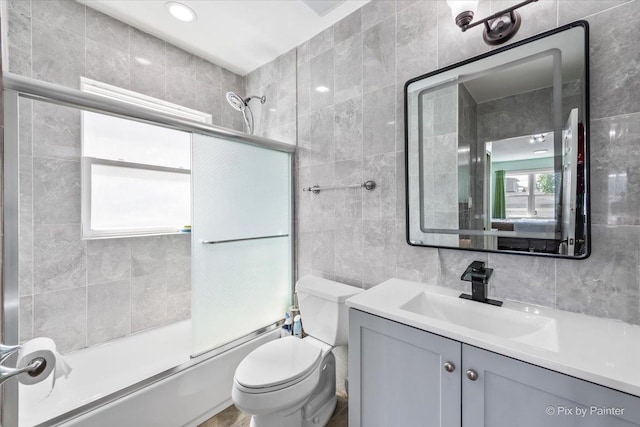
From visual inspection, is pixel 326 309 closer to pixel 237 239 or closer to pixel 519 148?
pixel 237 239

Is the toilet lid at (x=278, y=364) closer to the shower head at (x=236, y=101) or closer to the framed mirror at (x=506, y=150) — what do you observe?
the framed mirror at (x=506, y=150)

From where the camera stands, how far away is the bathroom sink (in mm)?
908

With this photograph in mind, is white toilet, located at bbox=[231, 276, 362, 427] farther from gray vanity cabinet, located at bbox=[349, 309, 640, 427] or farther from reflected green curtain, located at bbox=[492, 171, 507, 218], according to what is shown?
reflected green curtain, located at bbox=[492, 171, 507, 218]

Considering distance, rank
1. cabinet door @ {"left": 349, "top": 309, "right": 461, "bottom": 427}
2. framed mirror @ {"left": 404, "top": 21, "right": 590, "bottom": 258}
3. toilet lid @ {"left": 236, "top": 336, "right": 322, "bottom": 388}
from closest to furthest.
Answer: cabinet door @ {"left": 349, "top": 309, "right": 461, "bottom": 427} < framed mirror @ {"left": 404, "top": 21, "right": 590, "bottom": 258} < toilet lid @ {"left": 236, "top": 336, "right": 322, "bottom": 388}

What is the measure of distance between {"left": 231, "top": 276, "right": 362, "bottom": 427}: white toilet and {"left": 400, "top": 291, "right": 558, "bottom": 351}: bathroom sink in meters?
0.44

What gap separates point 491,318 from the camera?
104cm

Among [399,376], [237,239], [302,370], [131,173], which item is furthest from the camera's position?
[131,173]

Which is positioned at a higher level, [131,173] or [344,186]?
[131,173]

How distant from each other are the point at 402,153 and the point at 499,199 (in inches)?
21.0

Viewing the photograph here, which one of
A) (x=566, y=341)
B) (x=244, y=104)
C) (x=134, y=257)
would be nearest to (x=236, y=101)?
(x=244, y=104)

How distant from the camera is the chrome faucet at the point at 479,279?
1.09 m

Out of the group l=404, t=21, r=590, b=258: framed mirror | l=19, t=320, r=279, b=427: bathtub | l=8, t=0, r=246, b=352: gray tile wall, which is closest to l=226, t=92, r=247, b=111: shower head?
l=8, t=0, r=246, b=352: gray tile wall

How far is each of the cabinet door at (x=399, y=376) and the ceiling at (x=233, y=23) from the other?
1.85 m

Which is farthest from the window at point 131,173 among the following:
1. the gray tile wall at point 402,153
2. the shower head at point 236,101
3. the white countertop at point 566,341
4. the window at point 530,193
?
the window at point 530,193
